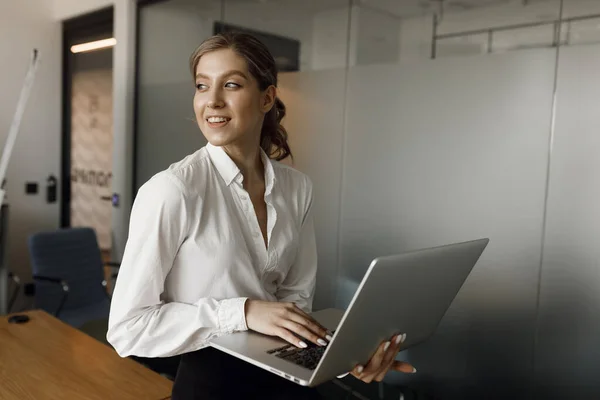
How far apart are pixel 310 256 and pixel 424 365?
1.36 meters

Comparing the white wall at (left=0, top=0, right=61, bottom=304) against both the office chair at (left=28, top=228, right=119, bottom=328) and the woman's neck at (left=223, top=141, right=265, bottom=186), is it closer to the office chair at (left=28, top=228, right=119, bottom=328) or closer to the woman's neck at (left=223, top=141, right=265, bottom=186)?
the office chair at (left=28, top=228, right=119, bottom=328)

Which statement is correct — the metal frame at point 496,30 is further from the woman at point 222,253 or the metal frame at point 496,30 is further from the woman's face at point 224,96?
the woman's face at point 224,96

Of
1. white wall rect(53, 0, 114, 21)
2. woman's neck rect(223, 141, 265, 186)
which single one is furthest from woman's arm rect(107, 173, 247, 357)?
white wall rect(53, 0, 114, 21)

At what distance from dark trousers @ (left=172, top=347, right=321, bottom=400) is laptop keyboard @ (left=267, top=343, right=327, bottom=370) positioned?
8.6 inches

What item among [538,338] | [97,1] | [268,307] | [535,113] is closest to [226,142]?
[268,307]

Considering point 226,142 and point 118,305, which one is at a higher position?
point 226,142

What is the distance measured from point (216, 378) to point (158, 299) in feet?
0.78

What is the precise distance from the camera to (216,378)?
A: 125 centimetres

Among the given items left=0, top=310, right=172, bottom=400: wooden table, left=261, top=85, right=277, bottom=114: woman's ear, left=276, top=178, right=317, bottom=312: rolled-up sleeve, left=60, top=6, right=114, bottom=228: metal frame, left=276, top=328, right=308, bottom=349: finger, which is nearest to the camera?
left=276, top=328, right=308, bottom=349: finger

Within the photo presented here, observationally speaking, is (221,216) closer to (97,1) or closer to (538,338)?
(538,338)

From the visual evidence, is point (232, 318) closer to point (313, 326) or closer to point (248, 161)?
point (313, 326)

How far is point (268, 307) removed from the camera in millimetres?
1177

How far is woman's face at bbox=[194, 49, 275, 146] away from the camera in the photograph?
1.27 meters

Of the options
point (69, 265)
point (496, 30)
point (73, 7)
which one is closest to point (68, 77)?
point (73, 7)
